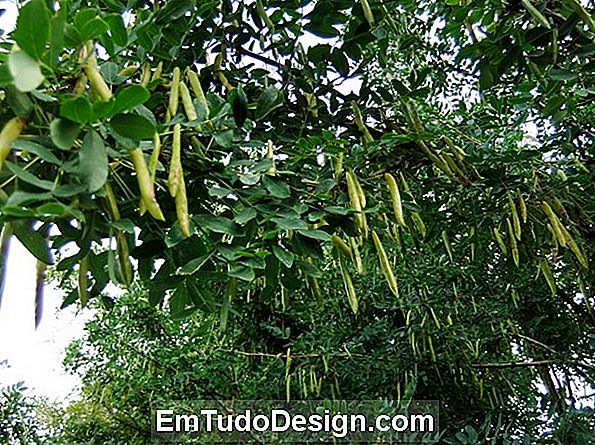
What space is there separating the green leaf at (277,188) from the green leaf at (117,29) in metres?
0.22

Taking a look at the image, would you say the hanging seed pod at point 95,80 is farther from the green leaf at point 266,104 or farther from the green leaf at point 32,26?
the green leaf at point 266,104

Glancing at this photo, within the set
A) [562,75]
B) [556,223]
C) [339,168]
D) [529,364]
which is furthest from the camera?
[529,364]

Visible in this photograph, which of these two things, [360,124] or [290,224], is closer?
[290,224]

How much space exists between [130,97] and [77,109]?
38 millimetres

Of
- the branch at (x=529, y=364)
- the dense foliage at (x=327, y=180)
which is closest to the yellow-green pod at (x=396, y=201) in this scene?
the dense foliage at (x=327, y=180)

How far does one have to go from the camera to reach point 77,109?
1.55 ft

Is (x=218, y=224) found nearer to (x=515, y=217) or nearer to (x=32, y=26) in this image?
(x=32, y=26)

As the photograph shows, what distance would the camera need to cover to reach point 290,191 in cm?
82

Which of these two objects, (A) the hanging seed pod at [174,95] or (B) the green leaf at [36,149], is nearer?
(B) the green leaf at [36,149]

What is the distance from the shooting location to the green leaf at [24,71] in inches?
16.6

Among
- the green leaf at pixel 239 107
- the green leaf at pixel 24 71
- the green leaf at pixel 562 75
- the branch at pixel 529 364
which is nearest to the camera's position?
the green leaf at pixel 24 71

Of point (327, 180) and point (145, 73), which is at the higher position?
point (145, 73)

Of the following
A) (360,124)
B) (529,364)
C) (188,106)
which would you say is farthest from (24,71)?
(529,364)

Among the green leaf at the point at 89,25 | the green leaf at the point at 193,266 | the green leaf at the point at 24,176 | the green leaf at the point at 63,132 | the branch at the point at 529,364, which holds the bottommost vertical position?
the branch at the point at 529,364
